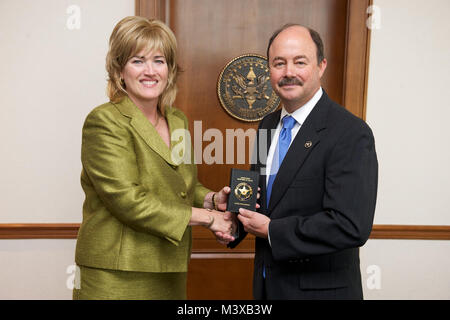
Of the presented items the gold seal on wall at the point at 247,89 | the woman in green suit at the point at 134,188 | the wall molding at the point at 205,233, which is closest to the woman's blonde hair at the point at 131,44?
the woman in green suit at the point at 134,188

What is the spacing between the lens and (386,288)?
3.22 metres

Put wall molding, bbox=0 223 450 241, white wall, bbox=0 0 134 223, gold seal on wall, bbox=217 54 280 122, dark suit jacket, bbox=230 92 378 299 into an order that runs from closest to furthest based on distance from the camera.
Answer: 1. dark suit jacket, bbox=230 92 378 299
2. white wall, bbox=0 0 134 223
3. wall molding, bbox=0 223 450 241
4. gold seal on wall, bbox=217 54 280 122

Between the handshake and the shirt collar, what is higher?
the shirt collar

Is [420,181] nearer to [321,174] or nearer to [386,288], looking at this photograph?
[386,288]

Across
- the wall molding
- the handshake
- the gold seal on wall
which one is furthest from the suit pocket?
the gold seal on wall

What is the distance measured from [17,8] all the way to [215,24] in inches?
54.5

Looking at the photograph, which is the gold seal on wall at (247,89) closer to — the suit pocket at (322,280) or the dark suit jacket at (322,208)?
the dark suit jacket at (322,208)

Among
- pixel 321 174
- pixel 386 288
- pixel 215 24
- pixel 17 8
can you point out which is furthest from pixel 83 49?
pixel 386 288

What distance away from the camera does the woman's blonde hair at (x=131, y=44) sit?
6.13 ft

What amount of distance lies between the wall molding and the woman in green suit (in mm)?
1143

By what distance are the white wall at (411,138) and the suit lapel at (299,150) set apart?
1.50 m

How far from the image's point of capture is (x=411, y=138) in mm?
3115

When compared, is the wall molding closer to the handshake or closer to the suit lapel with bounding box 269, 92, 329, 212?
the handshake

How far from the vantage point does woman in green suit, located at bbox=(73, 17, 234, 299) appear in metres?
1.81
